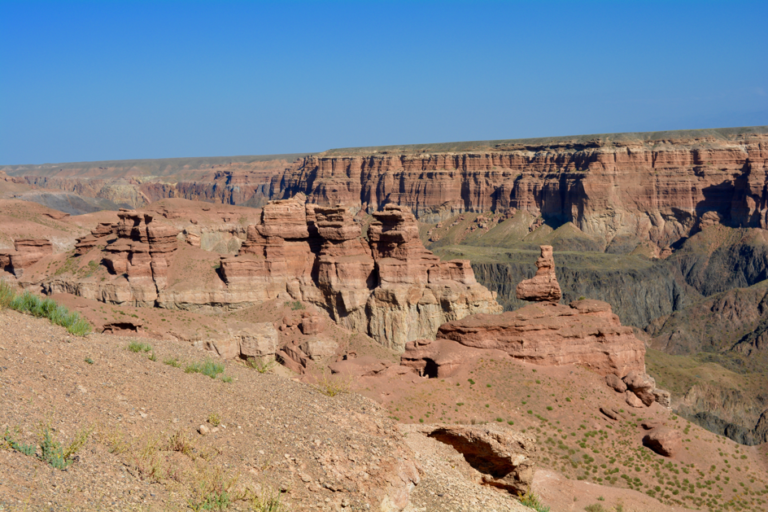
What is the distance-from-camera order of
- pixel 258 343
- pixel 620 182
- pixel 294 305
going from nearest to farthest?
1. pixel 258 343
2. pixel 294 305
3. pixel 620 182

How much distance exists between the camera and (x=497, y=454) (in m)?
19.9

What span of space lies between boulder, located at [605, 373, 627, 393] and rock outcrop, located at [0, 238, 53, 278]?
2154 inches

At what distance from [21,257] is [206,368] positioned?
2094 inches

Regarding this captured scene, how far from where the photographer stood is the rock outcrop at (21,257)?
A: 61.0m

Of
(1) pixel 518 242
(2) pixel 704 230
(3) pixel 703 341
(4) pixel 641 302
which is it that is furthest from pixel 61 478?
(2) pixel 704 230

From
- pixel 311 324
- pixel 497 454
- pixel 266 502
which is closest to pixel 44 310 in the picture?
pixel 266 502

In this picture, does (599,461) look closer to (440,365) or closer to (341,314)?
(440,365)

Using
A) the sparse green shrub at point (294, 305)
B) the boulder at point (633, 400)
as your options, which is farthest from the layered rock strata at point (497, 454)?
the sparse green shrub at point (294, 305)

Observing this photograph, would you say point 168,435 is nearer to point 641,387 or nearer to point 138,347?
point 138,347

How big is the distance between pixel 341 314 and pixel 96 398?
44.5 metres

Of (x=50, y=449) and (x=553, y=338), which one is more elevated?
(x=50, y=449)

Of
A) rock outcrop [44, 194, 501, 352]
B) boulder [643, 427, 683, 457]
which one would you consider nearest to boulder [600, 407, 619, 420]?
boulder [643, 427, 683, 457]

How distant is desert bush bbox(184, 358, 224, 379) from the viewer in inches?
697

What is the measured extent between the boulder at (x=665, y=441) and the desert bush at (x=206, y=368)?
23681 millimetres
